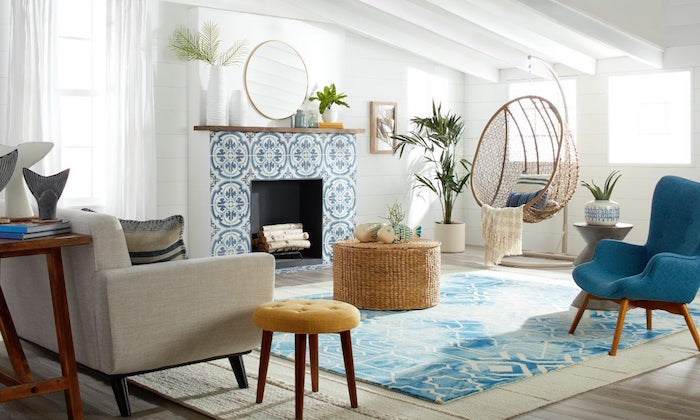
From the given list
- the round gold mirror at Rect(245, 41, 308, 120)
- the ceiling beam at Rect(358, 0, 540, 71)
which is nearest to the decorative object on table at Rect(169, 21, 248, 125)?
the round gold mirror at Rect(245, 41, 308, 120)

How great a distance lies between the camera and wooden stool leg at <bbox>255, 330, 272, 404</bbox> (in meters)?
3.87

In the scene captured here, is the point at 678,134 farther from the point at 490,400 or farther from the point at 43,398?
the point at 43,398

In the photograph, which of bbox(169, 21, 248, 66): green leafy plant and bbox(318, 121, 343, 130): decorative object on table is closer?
bbox(169, 21, 248, 66): green leafy plant

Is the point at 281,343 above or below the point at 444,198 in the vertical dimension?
below

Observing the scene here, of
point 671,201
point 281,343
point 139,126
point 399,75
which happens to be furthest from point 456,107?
point 281,343

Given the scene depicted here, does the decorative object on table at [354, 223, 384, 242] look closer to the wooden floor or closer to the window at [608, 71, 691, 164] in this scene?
the wooden floor

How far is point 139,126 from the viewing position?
24.2 feet

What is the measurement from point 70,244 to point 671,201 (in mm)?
3654

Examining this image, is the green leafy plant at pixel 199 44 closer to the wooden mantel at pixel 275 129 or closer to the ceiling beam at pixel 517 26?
the wooden mantel at pixel 275 129

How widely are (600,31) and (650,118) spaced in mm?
1800

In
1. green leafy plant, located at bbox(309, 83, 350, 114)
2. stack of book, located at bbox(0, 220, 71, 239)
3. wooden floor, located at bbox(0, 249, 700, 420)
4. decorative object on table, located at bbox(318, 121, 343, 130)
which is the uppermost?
green leafy plant, located at bbox(309, 83, 350, 114)

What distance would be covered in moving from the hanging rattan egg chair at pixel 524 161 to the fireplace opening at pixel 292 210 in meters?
1.62

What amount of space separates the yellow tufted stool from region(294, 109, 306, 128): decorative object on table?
453 cm

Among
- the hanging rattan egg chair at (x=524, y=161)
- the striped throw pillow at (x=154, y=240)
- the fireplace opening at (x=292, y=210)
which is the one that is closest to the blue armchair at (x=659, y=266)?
Answer: the striped throw pillow at (x=154, y=240)
